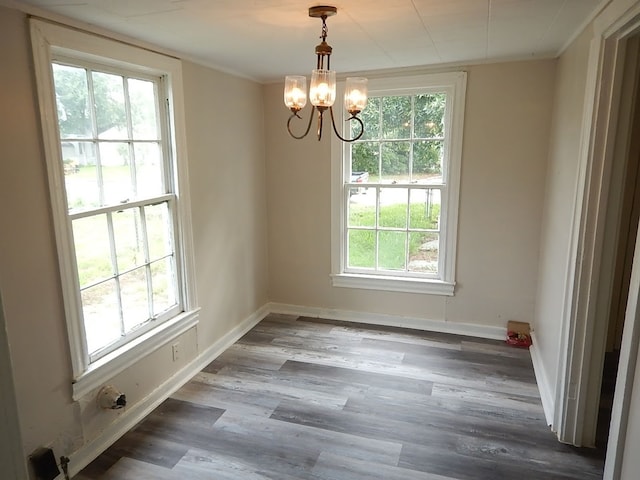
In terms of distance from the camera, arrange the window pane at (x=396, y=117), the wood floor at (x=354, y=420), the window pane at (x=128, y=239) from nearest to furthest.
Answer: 1. the wood floor at (x=354, y=420)
2. the window pane at (x=128, y=239)
3. the window pane at (x=396, y=117)

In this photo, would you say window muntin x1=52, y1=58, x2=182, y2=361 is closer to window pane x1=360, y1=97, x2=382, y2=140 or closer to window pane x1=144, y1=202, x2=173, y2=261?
window pane x1=144, y1=202, x2=173, y2=261

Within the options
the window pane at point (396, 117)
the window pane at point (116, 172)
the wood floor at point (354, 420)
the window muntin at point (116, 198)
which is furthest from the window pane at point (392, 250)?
the window pane at point (116, 172)

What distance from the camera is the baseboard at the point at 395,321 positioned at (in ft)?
12.3

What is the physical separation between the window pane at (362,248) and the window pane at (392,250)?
65 millimetres

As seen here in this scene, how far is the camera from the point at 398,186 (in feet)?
12.4

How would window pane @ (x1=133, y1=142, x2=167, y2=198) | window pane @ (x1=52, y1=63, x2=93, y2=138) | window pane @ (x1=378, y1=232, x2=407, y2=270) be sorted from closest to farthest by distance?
window pane @ (x1=52, y1=63, x2=93, y2=138) → window pane @ (x1=133, y1=142, x2=167, y2=198) → window pane @ (x1=378, y1=232, x2=407, y2=270)

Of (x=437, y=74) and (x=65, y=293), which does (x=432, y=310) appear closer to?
(x=437, y=74)

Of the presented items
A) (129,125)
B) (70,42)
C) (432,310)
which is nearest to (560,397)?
(432,310)

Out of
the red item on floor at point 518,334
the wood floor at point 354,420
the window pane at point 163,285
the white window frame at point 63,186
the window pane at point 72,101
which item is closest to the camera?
the white window frame at point 63,186

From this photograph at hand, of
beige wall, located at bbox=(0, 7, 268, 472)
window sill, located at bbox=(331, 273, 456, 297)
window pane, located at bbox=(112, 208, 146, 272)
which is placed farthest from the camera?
window sill, located at bbox=(331, 273, 456, 297)

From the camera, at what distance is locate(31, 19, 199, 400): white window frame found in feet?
6.54

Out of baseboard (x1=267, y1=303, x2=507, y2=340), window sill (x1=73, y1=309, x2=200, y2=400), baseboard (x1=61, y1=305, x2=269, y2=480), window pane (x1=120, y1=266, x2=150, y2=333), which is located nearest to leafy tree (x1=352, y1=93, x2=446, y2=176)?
baseboard (x1=267, y1=303, x2=507, y2=340)

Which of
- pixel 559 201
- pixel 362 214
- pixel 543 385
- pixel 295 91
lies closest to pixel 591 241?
pixel 559 201

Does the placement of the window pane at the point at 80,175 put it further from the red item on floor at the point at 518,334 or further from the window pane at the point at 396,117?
the red item on floor at the point at 518,334
